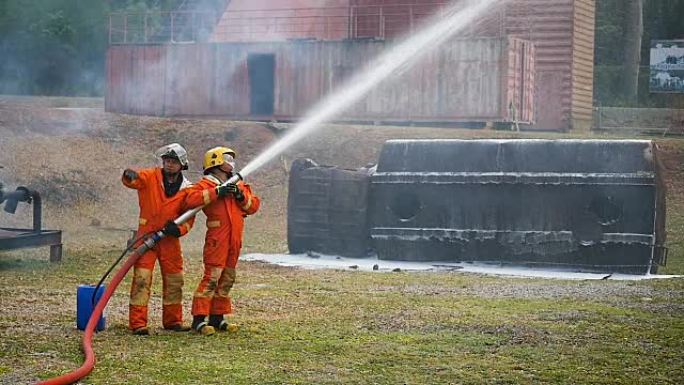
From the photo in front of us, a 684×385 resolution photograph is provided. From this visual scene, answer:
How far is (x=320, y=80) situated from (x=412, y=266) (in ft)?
54.6

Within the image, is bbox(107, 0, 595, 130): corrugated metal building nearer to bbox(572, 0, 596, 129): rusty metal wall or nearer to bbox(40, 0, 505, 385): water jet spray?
bbox(572, 0, 596, 129): rusty metal wall

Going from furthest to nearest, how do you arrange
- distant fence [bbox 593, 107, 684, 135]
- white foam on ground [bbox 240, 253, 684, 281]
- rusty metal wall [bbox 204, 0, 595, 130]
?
distant fence [bbox 593, 107, 684, 135], rusty metal wall [bbox 204, 0, 595, 130], white foam on ground [bbox 240, 253, 684, 281]

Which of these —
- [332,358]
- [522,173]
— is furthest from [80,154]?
[332,358]

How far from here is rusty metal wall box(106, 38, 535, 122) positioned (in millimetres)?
28766

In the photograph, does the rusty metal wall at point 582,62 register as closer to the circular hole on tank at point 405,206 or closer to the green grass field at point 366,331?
the green grass field at point 366,331

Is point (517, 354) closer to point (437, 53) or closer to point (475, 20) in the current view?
point (437, 53)

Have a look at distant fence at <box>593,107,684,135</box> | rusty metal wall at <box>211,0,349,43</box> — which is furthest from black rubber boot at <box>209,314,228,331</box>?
distant fence at <box>593,107,684,135</box>

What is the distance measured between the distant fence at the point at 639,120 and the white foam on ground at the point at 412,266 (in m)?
20.1

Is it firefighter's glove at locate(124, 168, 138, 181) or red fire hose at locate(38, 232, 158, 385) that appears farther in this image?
firefighter's glove at locate(124, 168, 138, 181)

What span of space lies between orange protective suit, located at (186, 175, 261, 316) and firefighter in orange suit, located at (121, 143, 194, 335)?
0.59 feet

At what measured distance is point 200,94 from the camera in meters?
31.1

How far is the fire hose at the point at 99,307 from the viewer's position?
6.96m

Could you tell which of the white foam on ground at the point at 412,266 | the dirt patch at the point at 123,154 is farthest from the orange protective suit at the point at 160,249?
the dirt patch at the point at 123,154

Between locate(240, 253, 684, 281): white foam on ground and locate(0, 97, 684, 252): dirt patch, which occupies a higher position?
locate(0, 97, 684, 252): dirt patch
